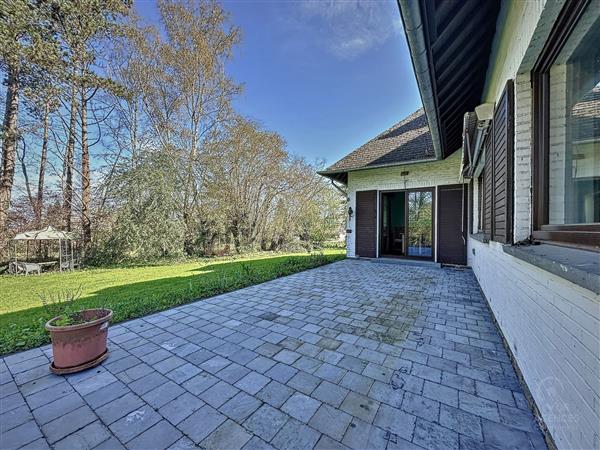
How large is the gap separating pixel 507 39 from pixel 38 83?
12.8 m

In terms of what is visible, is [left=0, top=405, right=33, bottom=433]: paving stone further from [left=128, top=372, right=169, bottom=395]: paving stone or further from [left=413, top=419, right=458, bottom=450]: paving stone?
[left=413, top=419, right=458, bottom=450]: paving stone

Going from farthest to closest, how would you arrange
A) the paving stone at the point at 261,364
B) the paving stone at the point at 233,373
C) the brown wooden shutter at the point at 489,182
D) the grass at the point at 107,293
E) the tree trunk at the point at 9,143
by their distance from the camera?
the tree trunk at the point at 9,143
the brown wooden shutter at the point at 489,182
the grass at the point at 107,293
the paving stone at the point at 261,364
the paving stone at the point at 233,373

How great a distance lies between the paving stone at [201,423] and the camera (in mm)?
1492

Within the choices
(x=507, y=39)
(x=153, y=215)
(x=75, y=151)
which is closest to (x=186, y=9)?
(x=75, y=151)

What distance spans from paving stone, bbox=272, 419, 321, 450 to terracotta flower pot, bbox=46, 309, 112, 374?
185 centimetres

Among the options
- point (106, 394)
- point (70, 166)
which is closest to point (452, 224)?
point (106, 394)

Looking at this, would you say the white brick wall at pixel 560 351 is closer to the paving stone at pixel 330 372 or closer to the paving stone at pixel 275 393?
the paving stone at pixel 330 372

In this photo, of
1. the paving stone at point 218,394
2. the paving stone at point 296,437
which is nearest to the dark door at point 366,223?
the paving stone at point 218,394

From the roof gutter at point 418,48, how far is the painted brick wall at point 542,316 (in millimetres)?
709

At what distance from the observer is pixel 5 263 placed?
310 inches

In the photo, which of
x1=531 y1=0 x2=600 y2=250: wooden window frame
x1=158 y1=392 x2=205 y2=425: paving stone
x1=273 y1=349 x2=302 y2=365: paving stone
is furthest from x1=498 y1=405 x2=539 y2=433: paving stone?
x1=158 y1=392 x2=205 y2=425: paving stone

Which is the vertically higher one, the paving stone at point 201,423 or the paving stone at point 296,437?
the paving stone at point 296,437

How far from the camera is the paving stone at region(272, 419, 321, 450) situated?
1.41m


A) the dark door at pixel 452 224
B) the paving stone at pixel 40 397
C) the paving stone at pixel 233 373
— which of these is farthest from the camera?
the dark door at pixel 452 224
